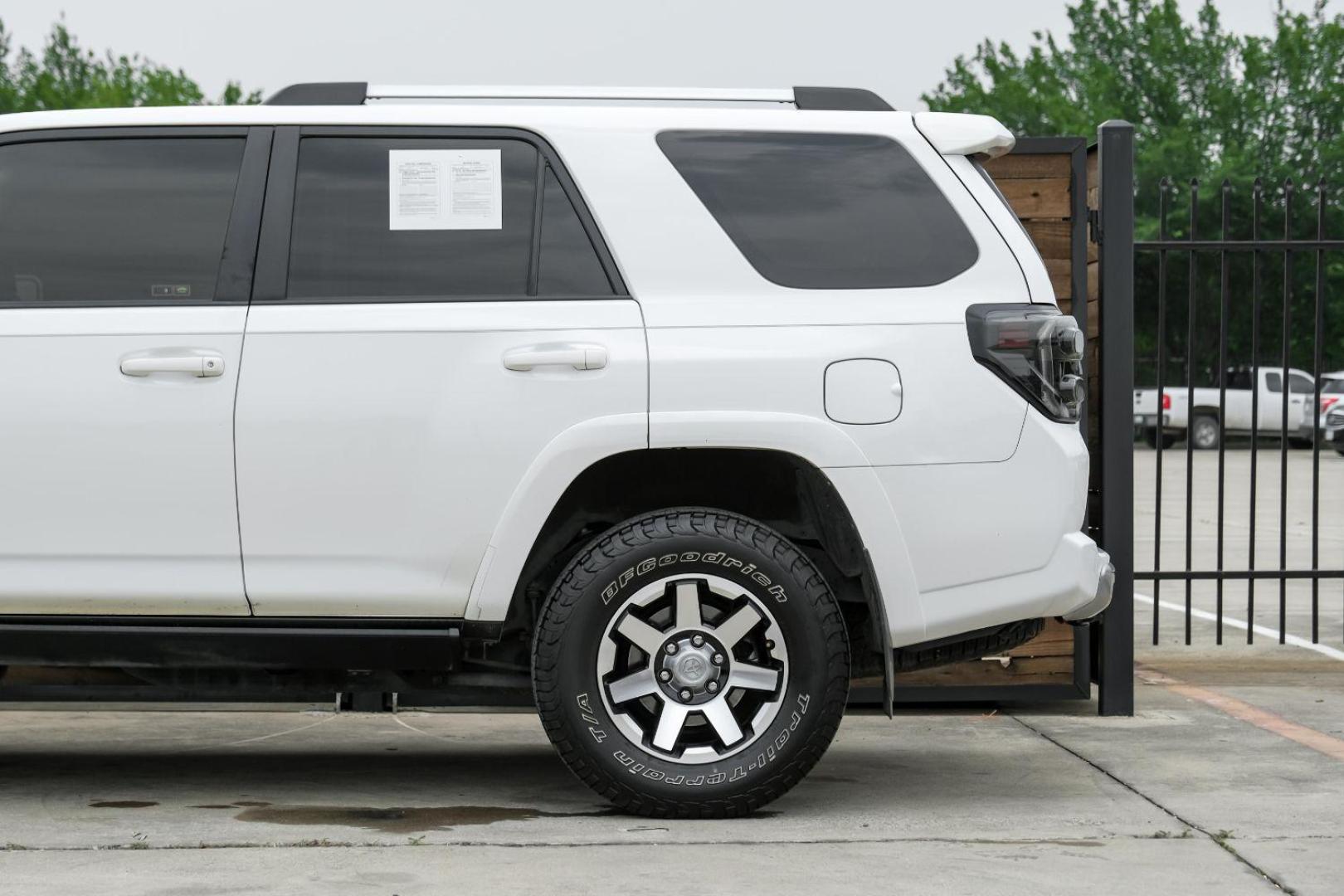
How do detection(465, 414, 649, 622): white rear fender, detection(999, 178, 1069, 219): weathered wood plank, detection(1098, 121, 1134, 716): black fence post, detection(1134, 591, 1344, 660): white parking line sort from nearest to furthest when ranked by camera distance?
1. detection(465, 414, 649, 622): white rear fender
2. detection(1098, 121, 1134, 716): black fence post
3. detection(999, 178, 1069, 219): weathered wood plank
4. detection(1134, 591, 1344, 660): white parking line

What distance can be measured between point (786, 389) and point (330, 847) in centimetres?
174

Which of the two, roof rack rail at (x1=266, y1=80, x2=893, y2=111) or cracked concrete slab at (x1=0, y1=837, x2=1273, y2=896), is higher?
roof rack rail at (x1=266, y1=80, x2=893, y2=111)

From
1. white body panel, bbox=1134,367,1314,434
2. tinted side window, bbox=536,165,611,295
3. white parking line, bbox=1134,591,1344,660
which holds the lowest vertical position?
white parking line, bbox=1134,591,1344,660

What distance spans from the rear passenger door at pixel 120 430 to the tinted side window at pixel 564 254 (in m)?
0.85

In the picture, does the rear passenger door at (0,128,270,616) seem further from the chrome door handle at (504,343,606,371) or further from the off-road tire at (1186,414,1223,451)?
the off-road tire at (1186,414,1223,451)

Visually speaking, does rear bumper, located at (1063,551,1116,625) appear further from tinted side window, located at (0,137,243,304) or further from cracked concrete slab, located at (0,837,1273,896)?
tinted side window, located at (0,137,243,304)

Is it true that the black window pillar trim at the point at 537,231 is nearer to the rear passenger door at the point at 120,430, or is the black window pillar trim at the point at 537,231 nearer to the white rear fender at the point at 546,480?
the white rear fender at the point at 546,480

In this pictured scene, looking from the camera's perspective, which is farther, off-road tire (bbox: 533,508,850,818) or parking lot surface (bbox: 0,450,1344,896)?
off-road tire (bbox: 533,508,850,818)

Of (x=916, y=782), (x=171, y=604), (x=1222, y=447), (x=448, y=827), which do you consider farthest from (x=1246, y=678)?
(x=171, y=604)

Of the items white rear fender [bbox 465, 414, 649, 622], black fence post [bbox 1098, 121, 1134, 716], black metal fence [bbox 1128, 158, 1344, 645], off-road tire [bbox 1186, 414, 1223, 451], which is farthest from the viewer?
off-road tire [bbox 1186, 414, 1223, 451]

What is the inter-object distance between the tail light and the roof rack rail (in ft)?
2.63

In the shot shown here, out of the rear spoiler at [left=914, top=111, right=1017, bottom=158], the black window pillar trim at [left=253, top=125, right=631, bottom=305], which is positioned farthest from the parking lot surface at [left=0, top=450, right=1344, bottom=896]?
the rear spoiler at [left=914, top=111, right=1017, bottom=158]

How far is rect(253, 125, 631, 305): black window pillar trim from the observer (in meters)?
5.06

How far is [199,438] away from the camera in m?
4.92
